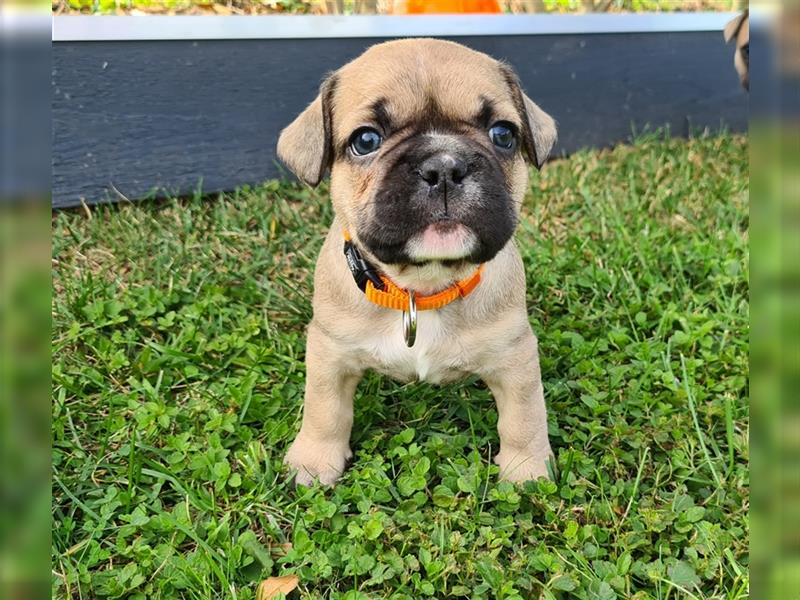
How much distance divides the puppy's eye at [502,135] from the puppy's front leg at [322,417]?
1.00 meters

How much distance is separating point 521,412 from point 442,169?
1095 mm

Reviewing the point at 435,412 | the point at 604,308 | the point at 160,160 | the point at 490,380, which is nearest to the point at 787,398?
the point at 490,380

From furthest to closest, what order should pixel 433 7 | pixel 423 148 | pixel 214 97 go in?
pixel 433 7 < pixel 214 97 < pixel 423 148

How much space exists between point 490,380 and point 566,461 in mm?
429

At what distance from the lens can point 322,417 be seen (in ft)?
9.72

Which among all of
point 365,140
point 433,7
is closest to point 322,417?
point 365,140

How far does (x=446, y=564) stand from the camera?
2443 mm

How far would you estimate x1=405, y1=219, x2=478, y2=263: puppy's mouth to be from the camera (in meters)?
2.35

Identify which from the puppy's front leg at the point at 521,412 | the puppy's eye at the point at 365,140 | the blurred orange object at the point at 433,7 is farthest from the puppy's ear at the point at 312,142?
the blurred orange object at the point at 433,7

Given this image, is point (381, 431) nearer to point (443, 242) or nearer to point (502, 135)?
point (443, 242)

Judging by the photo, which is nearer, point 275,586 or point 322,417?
point 275,586

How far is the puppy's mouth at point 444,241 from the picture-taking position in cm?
235

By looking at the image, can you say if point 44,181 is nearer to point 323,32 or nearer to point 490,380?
point 490,380

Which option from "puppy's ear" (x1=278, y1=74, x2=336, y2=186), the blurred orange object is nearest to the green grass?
"puppy's ear" (x1=278, y1=74, x2=336, y2=186)
